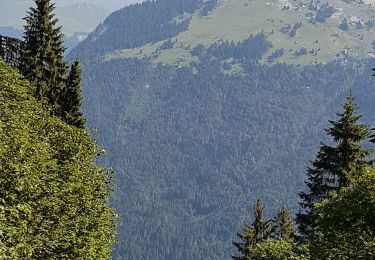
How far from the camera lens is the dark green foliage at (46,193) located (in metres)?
22.7

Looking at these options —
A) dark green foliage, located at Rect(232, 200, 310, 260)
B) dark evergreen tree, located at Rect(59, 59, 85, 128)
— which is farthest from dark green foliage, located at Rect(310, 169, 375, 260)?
dark evergreen tree, located at Rect(59, 59, 85, 128)

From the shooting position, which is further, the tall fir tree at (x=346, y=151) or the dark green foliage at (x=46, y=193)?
the tall fir tree at (x=346, y=151)

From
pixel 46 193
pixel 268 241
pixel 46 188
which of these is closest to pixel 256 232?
pixel 268 241

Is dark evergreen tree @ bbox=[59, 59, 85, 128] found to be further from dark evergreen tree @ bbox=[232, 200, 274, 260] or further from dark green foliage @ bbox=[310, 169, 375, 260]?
dark green foliage @ bbox=[310, 169, 375, 260]

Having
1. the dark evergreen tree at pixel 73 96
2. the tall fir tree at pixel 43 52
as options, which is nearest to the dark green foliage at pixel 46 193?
the dark evergreen tree at pixel 73 96

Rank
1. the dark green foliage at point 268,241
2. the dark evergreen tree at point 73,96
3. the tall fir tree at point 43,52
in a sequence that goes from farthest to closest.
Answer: the dark evergreen tree at point 73,96, the tall fir tree at point 43,52, the dark green foliage at point 268,241

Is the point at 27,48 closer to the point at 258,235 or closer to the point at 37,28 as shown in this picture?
the point at 37,28

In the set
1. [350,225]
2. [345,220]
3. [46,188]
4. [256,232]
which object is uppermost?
[46,188]

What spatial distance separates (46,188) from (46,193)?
3.03 ft

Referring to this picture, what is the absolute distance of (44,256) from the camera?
25.2 m

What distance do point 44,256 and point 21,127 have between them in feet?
28.0

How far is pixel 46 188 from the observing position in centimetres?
2677

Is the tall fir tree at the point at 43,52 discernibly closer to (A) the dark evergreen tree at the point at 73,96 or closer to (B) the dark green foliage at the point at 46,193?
(A) the dark evergreen tree at the point at 73,96

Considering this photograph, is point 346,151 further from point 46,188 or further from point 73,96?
point 73,96
